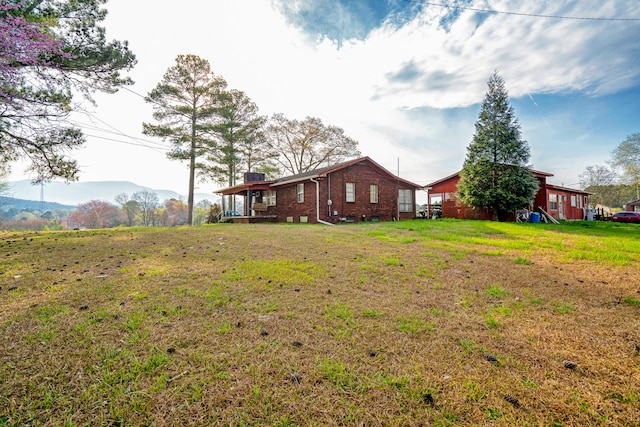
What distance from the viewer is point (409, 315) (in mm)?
2836

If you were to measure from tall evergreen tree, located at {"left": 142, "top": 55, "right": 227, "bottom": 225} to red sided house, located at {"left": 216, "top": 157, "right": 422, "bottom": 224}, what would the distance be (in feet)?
17.1

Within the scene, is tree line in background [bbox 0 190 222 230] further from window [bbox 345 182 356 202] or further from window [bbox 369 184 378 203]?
window [bbox 369 184 378 203]

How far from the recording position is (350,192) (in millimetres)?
17188

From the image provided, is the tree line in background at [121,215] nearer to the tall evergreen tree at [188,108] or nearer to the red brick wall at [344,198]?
the tall evergreen tree at [188,108]

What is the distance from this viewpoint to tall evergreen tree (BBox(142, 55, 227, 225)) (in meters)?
21.0

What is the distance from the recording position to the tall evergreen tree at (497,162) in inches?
624

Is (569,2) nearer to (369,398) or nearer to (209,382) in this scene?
(369,398)

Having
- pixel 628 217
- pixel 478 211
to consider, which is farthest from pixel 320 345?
pixel 628 217

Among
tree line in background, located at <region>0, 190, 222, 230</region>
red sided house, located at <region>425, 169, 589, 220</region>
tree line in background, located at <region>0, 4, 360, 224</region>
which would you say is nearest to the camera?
tree line in background, located at <region>0, 4, 360, 224</region>

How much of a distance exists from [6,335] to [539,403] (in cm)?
435

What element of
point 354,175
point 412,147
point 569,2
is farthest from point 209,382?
point 412,147

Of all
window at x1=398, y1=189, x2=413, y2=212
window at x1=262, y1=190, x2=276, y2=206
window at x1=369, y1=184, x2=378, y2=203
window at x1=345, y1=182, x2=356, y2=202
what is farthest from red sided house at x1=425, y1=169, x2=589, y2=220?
window at x1=262, y1=190, x2=276, y2=206

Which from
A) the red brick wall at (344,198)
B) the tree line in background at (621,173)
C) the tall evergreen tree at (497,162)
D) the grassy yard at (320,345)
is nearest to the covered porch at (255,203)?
the red brick wall at (344,198)

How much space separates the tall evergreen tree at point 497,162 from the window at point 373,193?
5.84 metres
